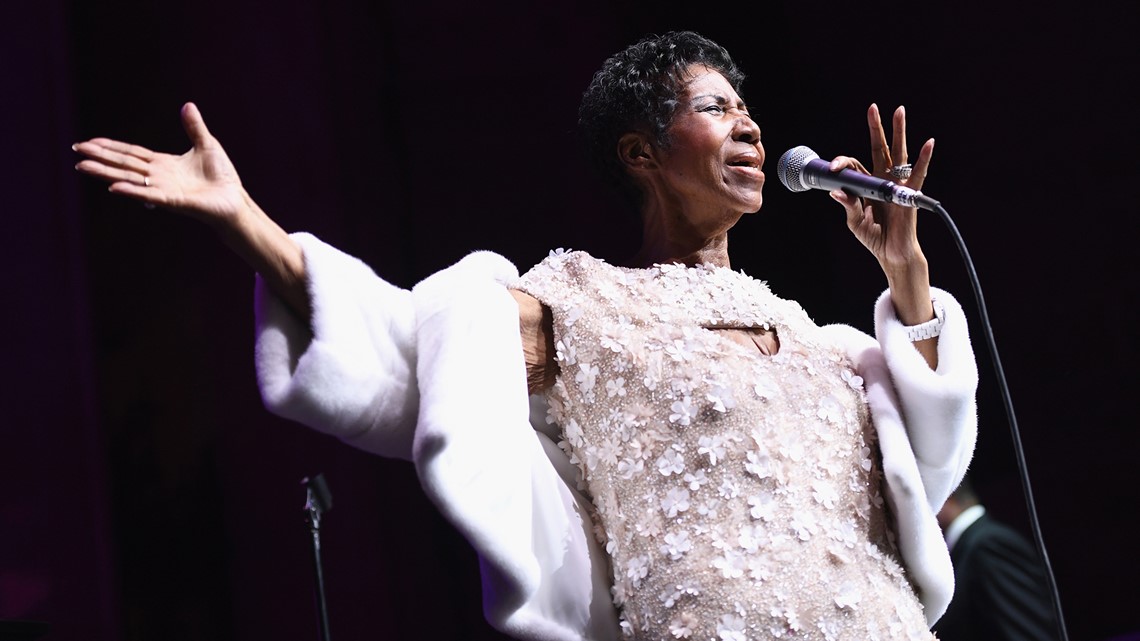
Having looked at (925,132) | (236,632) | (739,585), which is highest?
(925,132)

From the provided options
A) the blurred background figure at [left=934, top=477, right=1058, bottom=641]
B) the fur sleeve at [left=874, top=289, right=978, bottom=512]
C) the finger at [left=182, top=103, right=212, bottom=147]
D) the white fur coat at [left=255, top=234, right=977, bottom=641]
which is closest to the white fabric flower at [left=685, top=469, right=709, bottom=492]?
the white fur coat at [left=255, top=234, right=977, bottom=641]

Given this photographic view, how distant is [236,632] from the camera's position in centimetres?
208

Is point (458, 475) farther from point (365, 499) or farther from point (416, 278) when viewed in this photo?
point (416, 278)

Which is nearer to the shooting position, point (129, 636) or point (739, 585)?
point (739, 585)

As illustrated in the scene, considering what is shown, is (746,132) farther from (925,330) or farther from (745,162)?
(925,330)

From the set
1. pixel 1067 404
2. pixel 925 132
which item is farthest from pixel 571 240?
pixel 1067 404

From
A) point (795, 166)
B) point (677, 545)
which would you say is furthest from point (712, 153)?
point (677, 545)

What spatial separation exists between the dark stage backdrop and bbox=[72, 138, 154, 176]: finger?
882 mm

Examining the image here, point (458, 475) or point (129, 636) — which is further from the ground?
point (458, 475)

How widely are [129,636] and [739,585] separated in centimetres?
118

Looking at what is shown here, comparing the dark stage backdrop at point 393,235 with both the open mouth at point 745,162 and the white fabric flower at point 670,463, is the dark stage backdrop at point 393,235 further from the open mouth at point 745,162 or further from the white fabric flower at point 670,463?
the white fabric flower at point 670,463

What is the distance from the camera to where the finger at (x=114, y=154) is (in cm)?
109

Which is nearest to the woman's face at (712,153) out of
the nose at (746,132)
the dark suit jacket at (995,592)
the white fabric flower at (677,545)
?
the nose at (746,132)

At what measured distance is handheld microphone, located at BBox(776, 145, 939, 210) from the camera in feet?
4.54
